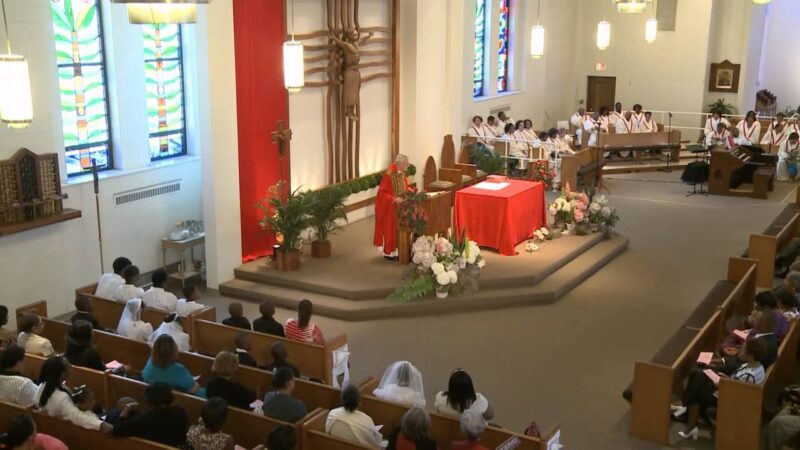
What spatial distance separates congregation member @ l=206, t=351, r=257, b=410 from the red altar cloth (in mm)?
6386

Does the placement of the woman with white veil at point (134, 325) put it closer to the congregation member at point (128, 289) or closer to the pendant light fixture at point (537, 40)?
the congregation member at point (128, 289)

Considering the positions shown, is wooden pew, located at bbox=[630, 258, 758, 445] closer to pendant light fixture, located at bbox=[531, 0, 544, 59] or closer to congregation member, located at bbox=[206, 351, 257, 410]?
congregation member, located at bbox=[206, 351, 257, 410]

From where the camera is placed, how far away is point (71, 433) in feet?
20.6

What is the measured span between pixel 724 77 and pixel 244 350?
18.0m

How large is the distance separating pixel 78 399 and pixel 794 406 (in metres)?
5.84

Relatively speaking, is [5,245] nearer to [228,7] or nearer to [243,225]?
[243,225]

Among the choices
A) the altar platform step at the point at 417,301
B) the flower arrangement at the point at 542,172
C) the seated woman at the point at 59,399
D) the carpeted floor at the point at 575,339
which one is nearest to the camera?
the seated woman at the point at 59,399

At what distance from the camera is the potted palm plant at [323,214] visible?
39.0 ft

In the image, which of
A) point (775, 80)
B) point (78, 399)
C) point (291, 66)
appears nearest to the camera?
point (78, 399)

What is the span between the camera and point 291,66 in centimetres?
1052

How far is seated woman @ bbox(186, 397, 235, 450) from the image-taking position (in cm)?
581

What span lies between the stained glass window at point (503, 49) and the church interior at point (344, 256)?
8.67ft

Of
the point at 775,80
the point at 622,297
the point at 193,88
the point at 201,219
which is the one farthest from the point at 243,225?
the point at 775,80

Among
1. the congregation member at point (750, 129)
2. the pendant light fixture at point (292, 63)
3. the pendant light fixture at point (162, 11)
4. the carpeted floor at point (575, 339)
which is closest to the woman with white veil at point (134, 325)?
the carpeted floor at point (575, 339)
